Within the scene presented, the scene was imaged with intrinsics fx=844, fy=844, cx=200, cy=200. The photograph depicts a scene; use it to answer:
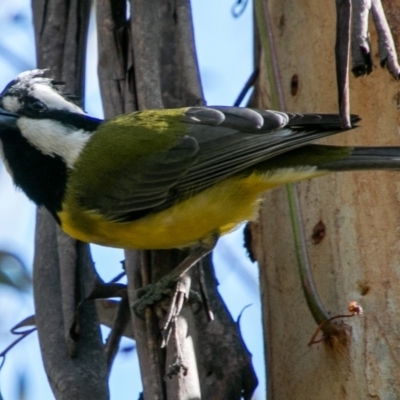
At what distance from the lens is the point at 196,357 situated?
106 inches

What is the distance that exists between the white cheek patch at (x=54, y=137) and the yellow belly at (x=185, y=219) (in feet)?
0.76

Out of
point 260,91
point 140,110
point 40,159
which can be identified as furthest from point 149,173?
point 260,91

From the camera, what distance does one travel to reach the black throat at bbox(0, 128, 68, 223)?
3.17 m

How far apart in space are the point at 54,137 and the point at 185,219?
60cm

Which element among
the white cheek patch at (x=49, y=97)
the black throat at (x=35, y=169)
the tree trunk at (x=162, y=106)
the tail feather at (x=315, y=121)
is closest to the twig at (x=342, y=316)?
the tree trunk at (x=162, y=106)

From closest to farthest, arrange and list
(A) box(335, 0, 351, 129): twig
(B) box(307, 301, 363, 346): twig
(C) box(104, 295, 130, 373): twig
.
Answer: (A) box(335, 0, 351, 129): twig, (B) box(307, 301, 363, 346): twig, (C) box(104, 295, 130, 373): twig

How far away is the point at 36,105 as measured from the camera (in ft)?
10.3

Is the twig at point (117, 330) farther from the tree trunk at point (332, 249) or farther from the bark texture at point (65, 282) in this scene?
the tree trunk at point (332, 249)

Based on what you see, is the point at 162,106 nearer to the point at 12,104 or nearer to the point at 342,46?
the point at 12,104

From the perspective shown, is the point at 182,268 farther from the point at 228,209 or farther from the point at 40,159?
the point at 40,159

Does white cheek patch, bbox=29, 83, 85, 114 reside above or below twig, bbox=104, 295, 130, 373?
above

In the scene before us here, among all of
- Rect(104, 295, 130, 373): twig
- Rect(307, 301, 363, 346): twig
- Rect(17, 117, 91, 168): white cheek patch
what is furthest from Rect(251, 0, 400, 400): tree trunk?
Rect(17, 117, 91, 168): white cheek patch

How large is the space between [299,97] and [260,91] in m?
0.50

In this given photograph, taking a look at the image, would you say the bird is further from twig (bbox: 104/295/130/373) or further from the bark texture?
twig (bbox: 104/295/130/373)
